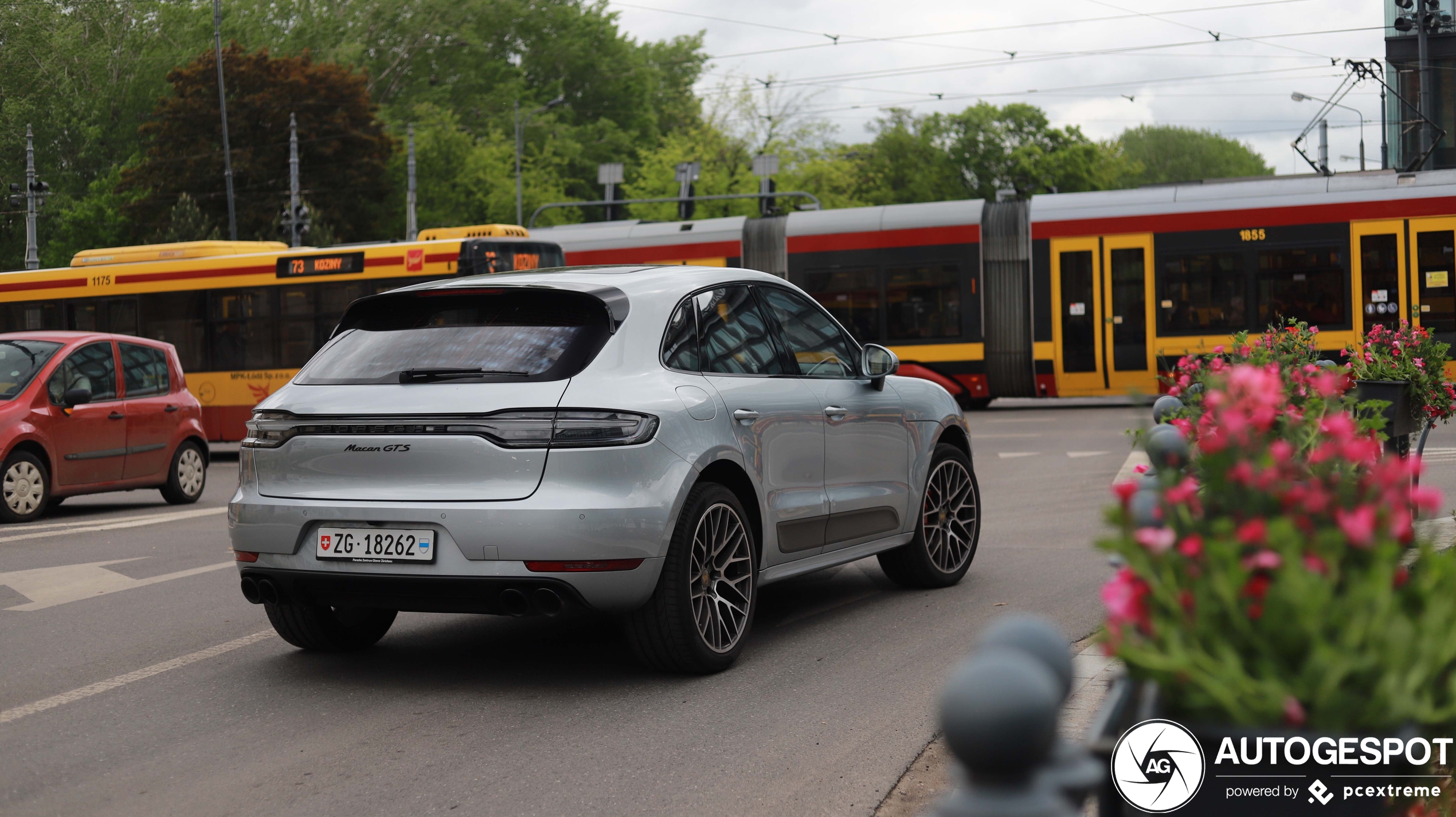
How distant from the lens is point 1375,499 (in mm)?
1868

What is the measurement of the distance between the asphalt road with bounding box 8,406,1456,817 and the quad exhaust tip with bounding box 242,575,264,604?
36cm

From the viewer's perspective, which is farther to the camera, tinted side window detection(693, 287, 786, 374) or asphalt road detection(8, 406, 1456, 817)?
tinted side window detection(693, 287, 786, 374)

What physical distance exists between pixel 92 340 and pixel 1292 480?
1340 centimetres

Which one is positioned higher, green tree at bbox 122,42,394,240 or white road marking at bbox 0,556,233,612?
green tree at bbox 122,42,394,240

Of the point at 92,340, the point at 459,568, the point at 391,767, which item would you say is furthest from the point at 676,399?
the point at 92,340

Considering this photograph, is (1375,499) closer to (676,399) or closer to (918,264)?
(676,399)

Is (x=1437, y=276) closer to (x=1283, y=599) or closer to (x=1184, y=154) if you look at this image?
(x=1283, y=599)

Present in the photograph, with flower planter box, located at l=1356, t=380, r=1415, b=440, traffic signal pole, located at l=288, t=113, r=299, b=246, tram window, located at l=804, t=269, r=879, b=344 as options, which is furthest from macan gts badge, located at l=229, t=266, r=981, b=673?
traffic signal pole, located at l=288, t=113, r=299, b=246

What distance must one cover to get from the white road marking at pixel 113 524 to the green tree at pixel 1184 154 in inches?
3779

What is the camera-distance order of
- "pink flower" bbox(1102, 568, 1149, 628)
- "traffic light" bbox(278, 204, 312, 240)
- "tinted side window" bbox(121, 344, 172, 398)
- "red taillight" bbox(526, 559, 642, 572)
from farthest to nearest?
"traffic light" bbox(278, 204, 312, 240), "tinted side window" bbox(121, 344, 172, 398), "red taillight" bbox(526, 559, 642, 572), "pink flower" bbox(1102, 568, 1149, 628)

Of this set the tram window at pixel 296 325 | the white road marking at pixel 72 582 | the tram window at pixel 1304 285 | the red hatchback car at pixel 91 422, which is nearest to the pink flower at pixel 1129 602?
the white road marking at pixel 72 582

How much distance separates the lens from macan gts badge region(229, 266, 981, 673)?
537 cm

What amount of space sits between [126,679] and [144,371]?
870 cm

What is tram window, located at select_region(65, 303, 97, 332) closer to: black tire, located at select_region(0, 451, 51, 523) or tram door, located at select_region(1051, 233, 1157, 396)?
black tire, located at select_region(0, 451, 51, 523)
